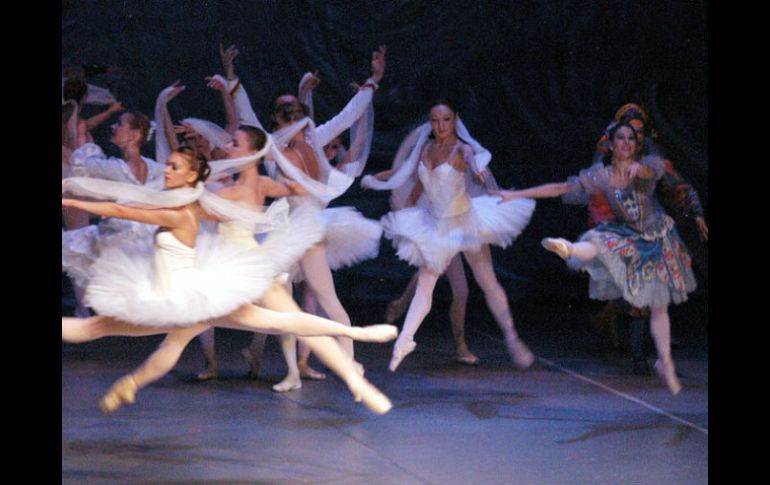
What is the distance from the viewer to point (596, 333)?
9.17 m

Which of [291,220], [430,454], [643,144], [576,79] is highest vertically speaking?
[576,79]

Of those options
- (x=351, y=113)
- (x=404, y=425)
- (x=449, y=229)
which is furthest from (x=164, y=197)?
(x=449, y=229)

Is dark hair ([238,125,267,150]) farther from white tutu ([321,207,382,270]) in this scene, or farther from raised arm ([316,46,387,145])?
raised arm ([316,46,387,145])

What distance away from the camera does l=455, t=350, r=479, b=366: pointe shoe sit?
784 cm

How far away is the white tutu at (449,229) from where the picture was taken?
7.12 meters

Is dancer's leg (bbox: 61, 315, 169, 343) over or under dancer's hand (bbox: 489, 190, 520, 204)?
under

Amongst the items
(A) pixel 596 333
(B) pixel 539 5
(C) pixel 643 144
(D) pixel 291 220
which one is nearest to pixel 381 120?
(B) pixel 539 5

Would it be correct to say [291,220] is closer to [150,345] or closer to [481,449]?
[481,449]

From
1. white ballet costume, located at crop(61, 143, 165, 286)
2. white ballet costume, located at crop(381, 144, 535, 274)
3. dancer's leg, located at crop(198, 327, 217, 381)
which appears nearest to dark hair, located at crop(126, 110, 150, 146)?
white ballet costume, located at crop(61, 143, 165, 286)

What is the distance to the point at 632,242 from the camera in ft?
22.7

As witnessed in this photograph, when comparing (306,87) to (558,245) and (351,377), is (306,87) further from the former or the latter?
(351,377)

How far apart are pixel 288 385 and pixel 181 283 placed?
189cm

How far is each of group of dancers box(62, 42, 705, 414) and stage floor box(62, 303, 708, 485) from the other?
0.83 ft

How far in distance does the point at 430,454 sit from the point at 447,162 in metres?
2.31
